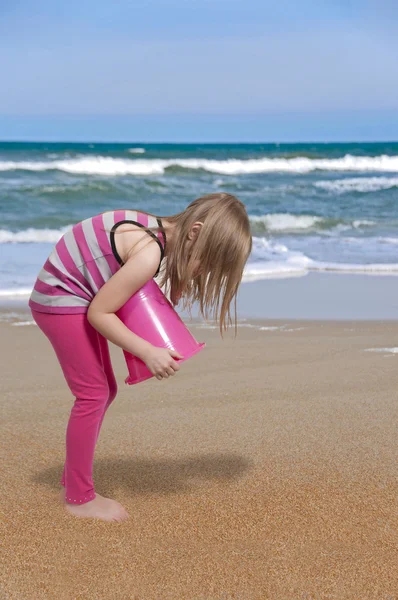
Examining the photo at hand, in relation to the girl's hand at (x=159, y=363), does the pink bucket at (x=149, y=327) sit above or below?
above

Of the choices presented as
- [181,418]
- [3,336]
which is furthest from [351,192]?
[181,418]

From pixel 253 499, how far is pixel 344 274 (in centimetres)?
603

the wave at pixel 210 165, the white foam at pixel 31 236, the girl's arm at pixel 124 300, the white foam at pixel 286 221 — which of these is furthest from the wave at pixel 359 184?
the girl's arm at pixel 124 300

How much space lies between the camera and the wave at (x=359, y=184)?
21.6 metres

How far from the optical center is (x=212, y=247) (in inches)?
91.8

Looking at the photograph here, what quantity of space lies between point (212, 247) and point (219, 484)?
0.95m

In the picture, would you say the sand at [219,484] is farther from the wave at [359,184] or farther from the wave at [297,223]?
the wave at [359,184]

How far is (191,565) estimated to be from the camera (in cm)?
215

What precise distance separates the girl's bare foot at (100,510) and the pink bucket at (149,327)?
45cm

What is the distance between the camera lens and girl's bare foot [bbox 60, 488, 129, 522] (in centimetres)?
247

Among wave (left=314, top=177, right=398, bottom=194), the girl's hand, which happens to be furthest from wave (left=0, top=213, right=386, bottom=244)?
the girl's hand

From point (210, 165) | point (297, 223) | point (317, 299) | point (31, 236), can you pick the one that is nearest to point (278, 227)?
point (297, 223)

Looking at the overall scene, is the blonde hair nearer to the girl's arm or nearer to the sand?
the girl's arm

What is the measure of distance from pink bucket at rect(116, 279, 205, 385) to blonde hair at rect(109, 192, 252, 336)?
97 millimetres
